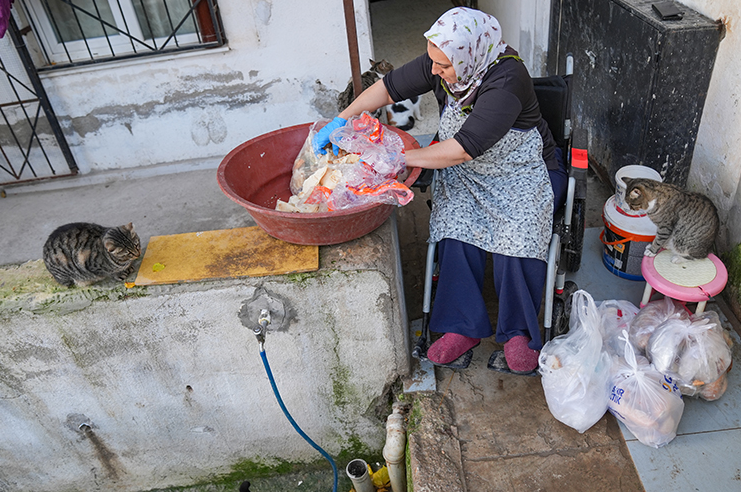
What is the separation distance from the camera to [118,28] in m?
3.62

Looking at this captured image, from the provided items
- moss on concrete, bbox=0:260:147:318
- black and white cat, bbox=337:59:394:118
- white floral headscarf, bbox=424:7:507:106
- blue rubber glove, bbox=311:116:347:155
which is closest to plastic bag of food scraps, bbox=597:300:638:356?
white floral headscarf, bbox=424:7:507:106

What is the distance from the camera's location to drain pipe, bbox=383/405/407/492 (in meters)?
2.58

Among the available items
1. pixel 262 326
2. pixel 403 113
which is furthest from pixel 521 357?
pixel 403 113

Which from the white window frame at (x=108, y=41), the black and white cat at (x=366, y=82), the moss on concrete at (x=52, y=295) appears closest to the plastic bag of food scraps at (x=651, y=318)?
the black and white cat at (x=366, y=82)

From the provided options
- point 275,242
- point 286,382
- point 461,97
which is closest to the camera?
point 461,97

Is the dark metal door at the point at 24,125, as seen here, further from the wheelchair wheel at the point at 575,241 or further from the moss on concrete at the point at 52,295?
the wheelchair wheel at the point at 575,241

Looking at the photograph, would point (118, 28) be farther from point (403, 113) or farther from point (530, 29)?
point (530, 29)

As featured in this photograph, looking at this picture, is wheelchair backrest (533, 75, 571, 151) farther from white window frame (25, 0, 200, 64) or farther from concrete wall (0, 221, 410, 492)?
white window frame (25, 0, 200, 64)

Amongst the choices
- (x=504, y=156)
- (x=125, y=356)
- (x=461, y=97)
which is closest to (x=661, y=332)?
(x=504, y=156)

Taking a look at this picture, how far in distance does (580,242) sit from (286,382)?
1756mm

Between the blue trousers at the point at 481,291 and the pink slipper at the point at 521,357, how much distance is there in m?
0.03

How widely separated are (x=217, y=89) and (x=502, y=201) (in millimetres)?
2414

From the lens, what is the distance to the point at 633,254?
288 centimetres

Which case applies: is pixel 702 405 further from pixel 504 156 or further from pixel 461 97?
pixel 461 97
